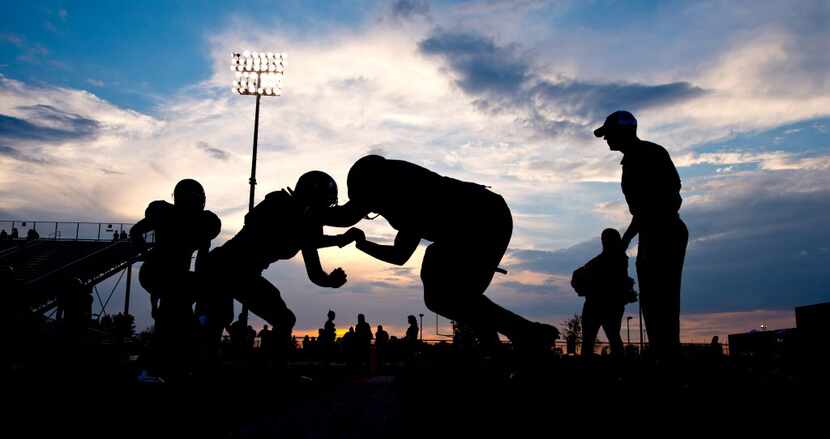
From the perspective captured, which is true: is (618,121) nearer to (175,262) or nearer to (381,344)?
(175,262)

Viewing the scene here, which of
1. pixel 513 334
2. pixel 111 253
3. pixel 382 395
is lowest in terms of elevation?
pixel 382 395

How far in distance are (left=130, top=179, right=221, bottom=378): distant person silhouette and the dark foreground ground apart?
4.02 feet

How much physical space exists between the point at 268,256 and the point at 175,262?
1163 millimetres

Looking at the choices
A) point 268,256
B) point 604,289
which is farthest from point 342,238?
point 604,289

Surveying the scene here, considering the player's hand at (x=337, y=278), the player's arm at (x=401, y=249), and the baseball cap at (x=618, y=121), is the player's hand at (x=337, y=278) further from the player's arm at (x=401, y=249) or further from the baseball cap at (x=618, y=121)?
the baseball cap at (x=618, y=121)

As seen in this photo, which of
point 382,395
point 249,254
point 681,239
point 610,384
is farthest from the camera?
point 382,395

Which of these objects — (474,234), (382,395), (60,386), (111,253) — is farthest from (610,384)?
(111,253)

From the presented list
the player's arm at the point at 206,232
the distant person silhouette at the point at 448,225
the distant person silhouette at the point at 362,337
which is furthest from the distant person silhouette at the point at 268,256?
the distant person silhouette at the point at 362,337

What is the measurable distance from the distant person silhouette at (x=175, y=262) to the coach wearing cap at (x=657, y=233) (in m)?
4.82

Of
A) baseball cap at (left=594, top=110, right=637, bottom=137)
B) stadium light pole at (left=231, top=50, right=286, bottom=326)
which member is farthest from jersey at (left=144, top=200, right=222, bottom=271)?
stadium light pole at (left=231, top=50, right=286, bottom=326)

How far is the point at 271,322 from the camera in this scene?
7871 mm

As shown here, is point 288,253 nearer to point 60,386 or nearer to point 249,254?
point 249,254

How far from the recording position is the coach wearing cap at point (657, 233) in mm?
5320

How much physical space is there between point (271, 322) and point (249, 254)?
0.89 m
